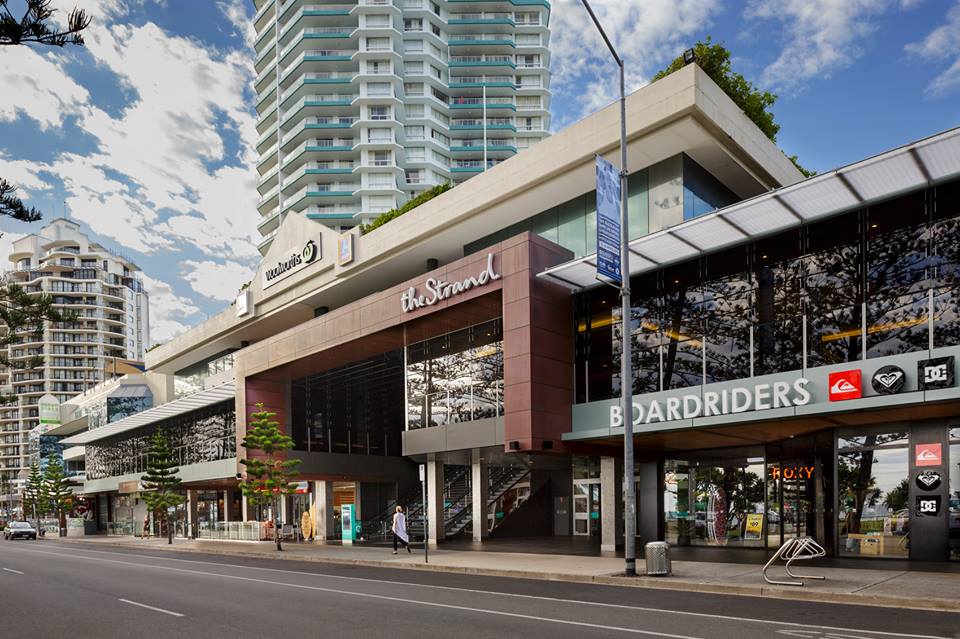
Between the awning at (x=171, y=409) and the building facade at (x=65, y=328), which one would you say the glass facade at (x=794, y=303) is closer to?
the awning at (x=171, y=409)

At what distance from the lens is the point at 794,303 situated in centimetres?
2072

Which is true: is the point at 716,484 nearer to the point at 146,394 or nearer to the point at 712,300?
the point at 712,300

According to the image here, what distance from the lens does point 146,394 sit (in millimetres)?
71000

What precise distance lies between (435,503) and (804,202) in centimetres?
1897

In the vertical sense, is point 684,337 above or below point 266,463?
above

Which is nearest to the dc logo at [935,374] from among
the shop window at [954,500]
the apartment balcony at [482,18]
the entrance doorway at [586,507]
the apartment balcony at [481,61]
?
the shop window at [954,500]

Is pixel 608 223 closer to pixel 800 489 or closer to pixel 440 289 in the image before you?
pixel 440 289

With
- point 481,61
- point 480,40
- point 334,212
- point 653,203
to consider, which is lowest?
point 653,203

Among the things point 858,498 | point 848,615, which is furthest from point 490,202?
point 848,615

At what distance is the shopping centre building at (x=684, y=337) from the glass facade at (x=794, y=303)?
55 mm

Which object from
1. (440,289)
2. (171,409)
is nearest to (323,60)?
(171,409)

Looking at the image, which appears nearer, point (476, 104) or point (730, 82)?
point (730, 82)

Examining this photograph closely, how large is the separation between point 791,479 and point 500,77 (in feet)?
345

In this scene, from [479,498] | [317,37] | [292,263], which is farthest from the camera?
[317,37]
